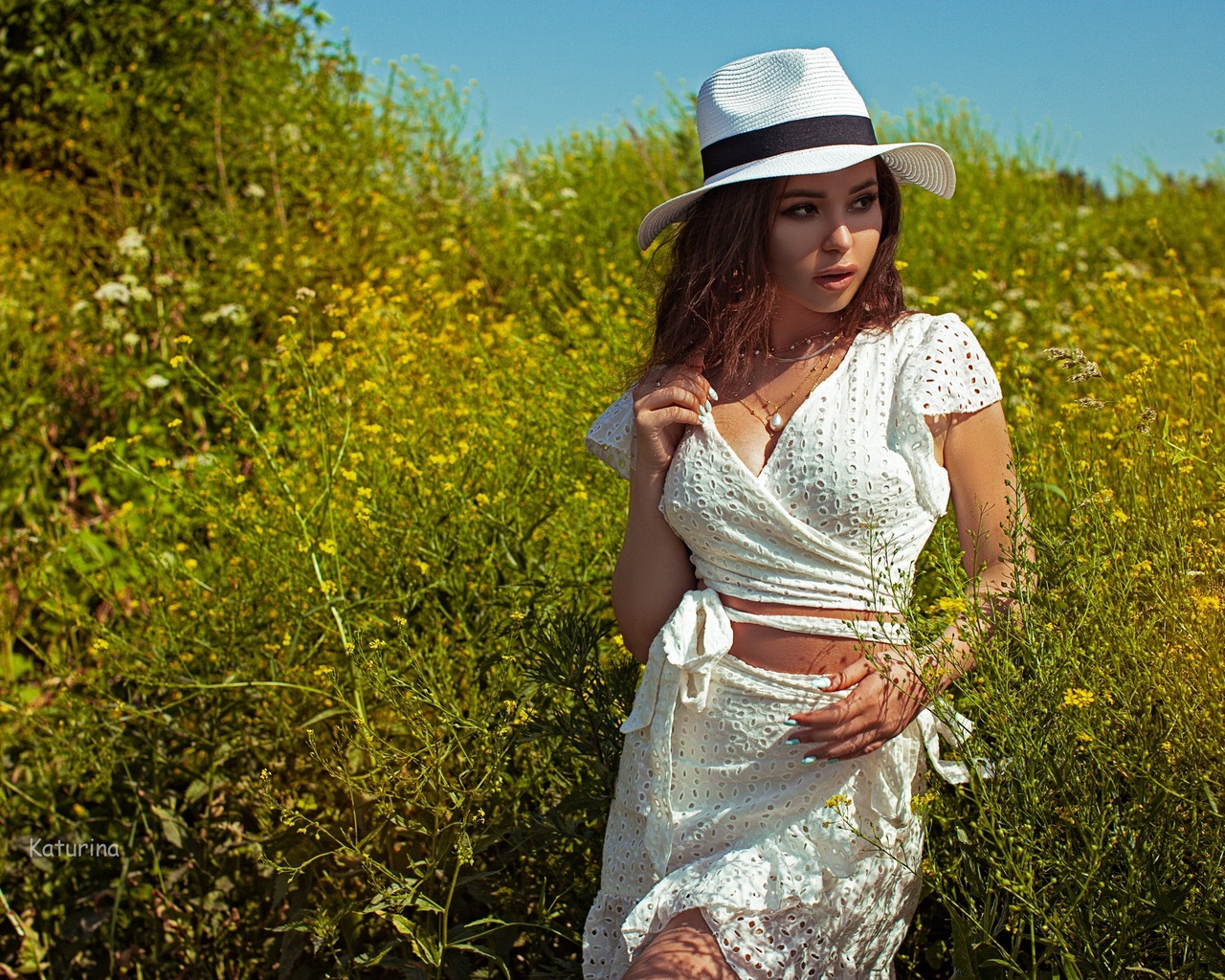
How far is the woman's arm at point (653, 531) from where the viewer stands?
167 centimetres

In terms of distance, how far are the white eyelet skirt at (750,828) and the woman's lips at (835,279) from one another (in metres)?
0.50

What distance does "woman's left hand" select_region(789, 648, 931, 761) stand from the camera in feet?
5.01

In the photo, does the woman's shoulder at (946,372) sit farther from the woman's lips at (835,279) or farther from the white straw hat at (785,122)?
the white straw hat at (785,122)

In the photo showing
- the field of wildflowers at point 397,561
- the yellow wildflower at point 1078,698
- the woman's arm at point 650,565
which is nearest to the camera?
the yellow wildflower at point 1078,698

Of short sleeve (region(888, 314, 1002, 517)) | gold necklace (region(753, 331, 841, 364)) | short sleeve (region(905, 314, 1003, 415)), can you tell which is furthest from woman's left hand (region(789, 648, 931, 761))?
gold necklace (region(753, 331, 841, 364))

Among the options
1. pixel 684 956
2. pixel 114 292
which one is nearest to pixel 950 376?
pixel 684 956

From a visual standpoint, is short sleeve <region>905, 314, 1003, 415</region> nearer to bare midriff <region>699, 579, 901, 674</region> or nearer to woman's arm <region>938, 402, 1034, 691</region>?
woman's arm <region>938, 402, 1034, 691</region>

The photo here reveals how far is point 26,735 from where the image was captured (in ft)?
9.73

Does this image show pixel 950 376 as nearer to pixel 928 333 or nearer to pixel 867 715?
pixel 928 333

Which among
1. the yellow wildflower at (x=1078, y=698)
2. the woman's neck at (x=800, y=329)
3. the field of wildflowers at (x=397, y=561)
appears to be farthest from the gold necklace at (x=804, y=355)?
the yellow wildflower at (x=1078, y=698)

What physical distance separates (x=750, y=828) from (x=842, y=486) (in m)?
0.50

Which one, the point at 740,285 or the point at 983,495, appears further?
the point at 740,285

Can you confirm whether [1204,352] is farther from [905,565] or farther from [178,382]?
[178,382]

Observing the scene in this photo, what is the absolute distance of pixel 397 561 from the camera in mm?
2344
